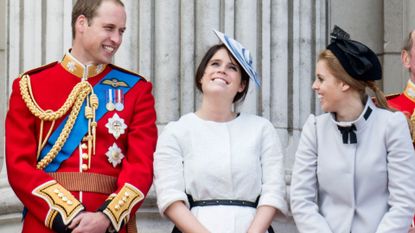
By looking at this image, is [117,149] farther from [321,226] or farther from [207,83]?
[321,226]

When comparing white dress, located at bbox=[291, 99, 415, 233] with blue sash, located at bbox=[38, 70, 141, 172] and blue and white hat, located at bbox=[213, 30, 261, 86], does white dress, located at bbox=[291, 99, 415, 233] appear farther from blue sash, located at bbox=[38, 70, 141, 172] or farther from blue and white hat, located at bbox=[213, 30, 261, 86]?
blue sash, located at bbox=[38, 70, 141, 172]

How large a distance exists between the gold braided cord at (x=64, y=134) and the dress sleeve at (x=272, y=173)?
2.86 feet

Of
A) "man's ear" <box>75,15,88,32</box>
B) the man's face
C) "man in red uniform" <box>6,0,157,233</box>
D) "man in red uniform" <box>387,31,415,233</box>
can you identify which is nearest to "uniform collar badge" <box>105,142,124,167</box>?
"man in red uniform" <box>6,0,157,233</box>

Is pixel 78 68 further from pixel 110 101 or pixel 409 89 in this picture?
pixel 409 89

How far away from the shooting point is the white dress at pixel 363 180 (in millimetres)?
5426

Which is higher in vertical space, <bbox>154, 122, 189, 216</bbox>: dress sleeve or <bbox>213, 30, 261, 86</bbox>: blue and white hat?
<bbox>213, 30, 261, 86</bbox>: blue and white hat

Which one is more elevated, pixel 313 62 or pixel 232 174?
pixel 313 62

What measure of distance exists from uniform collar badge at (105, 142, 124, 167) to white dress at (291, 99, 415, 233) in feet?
2.69

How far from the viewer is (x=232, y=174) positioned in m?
5.60

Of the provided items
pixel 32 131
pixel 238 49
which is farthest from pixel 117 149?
pixel 238 49

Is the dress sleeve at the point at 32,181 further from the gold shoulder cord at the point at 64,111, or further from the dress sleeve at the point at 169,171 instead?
the dress sleeve at the point at 169,171

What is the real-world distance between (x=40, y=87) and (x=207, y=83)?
2.56 ft

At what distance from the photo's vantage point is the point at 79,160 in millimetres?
5582

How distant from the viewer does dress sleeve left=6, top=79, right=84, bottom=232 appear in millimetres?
5438
